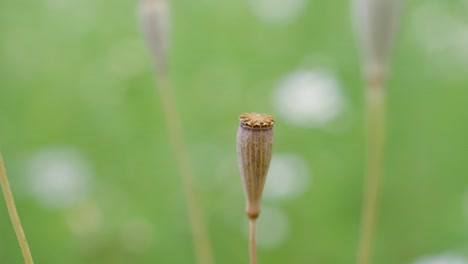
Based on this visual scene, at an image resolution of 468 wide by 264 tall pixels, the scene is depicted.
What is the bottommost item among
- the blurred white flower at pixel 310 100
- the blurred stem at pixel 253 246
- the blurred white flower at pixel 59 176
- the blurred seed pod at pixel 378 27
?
the blurred white flower at pixel 59 176

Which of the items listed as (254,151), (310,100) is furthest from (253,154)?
(310,100)

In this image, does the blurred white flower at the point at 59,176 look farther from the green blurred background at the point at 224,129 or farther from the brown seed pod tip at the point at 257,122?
the brown seed pod tip at the point at 257,122

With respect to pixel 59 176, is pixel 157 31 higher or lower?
higher

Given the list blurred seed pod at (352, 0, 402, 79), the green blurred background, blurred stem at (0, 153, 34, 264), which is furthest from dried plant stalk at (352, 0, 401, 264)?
the green blurred background

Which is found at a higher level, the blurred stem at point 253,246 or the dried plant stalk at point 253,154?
the dried plant stalk at point 253,154

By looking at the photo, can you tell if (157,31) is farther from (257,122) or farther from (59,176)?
(59,176)

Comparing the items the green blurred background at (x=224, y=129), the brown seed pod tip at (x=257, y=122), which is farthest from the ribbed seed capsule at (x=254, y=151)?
the green blurred background at (x=224, y=129)

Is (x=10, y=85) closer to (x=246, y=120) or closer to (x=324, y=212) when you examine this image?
(x=324, y=212)
